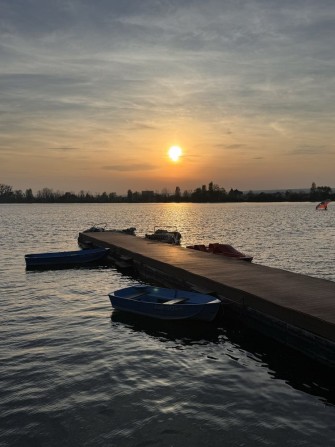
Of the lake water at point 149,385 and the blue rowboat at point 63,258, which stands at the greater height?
the blue rowboat at point 63,258

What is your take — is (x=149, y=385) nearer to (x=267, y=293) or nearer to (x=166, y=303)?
(x=166, y=303)

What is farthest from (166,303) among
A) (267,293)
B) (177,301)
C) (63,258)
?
(63,258)

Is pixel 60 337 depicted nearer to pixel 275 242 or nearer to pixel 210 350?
pixel 210 350

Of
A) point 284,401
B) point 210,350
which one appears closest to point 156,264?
point 210,350

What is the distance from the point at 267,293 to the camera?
19.3 meters

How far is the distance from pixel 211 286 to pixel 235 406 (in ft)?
34.4

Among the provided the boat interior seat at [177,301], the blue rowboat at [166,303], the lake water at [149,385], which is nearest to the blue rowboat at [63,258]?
the lake water at [149,385]

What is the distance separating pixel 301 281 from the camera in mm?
22000

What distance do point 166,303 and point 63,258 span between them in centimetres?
2104

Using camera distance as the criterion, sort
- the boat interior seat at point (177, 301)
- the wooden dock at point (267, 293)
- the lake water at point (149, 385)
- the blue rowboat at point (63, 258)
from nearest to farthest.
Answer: the lake water at point (149, 385), the wooden dock at point (267, 293), the boat interior seat at point (177, 301), the blue rowboat at point (63, 258)

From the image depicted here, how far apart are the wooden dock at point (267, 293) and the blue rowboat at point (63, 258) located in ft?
26.4

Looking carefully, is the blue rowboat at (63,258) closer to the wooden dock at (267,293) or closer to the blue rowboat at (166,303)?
the wooden dock at (267,293)

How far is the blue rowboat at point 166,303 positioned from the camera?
19391 mm

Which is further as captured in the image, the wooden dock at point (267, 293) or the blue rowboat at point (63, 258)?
the blue rowboat at point (63, 258)
